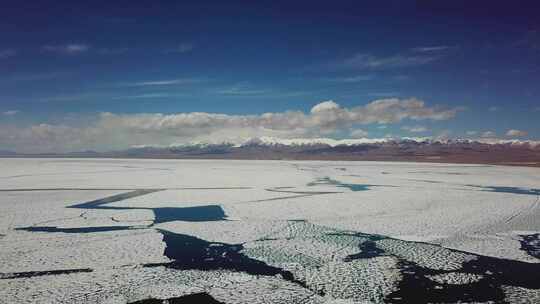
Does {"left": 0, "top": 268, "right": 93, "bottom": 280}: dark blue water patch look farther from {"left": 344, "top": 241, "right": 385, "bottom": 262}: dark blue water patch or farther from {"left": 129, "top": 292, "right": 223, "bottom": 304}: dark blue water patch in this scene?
{"left": 344, "top": 241, "right": 385, "bottom": 262}: dark blue water patch

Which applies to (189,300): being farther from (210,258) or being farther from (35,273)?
(35,273)

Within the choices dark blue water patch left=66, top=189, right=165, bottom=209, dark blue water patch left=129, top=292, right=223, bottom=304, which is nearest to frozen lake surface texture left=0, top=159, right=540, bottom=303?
dark blue water patch left=129, top=292, right=223, bottom=304

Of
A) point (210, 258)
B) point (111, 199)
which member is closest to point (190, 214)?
point (111, 199)

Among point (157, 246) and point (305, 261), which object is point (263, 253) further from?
point (157, 246)

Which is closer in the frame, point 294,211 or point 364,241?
point 364,241

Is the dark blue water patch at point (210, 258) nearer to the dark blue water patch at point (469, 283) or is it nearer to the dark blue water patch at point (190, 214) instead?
the dark blue water patch at point (469, 283)

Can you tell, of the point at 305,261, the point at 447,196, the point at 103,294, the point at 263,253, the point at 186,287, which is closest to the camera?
the point at 103,294

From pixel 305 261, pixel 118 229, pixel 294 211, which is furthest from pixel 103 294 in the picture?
pixel 294 211
